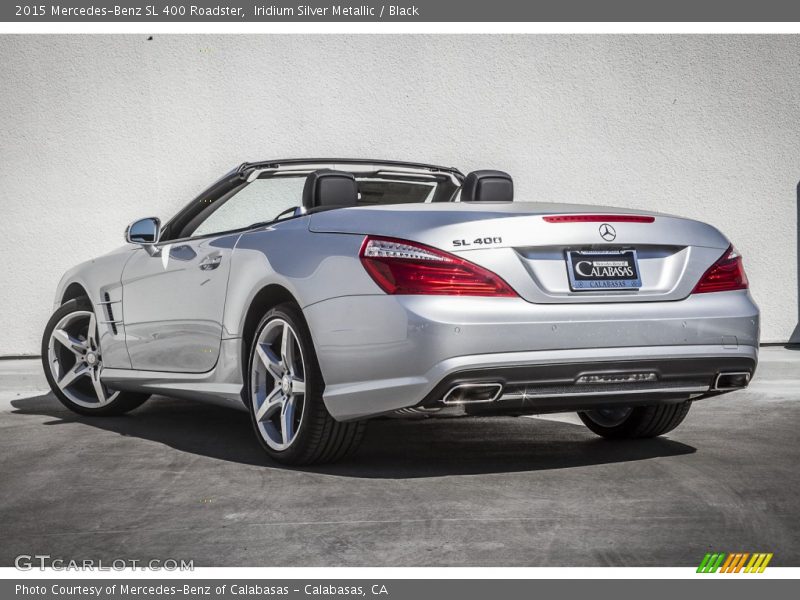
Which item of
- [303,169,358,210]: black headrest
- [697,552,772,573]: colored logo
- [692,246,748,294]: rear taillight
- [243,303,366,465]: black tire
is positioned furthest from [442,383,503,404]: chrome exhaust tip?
[303,169,358,210]: black headrest

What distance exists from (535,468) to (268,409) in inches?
47.9

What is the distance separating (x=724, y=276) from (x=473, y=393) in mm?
1278

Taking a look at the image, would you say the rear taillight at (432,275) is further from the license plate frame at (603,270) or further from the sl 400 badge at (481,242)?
the license plate frame at (603,270)

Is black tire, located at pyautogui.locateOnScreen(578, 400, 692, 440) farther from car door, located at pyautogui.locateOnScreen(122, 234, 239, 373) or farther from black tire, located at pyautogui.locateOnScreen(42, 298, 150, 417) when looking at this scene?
black tire, located at pyautogui.locateOnScreen(42, 298, 150, 417)

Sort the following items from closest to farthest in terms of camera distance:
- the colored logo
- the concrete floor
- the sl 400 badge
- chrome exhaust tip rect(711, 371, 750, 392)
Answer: the colored logo, the concrete floor, the sl 400 badge, chrome exhaust tip rect(711, 371, 750, 392)

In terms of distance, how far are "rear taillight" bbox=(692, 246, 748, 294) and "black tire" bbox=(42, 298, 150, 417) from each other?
3675 mm

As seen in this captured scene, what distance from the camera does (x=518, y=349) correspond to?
439cm

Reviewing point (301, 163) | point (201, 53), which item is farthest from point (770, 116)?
point (301, 163)

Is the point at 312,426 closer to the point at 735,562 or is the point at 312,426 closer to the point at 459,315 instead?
the point at 459,315

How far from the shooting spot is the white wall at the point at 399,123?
10.7 metres

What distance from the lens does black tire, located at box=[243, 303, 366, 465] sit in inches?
190

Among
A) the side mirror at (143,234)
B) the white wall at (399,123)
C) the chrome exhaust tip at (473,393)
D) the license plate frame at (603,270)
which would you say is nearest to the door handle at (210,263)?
the side mirror at (143,234)

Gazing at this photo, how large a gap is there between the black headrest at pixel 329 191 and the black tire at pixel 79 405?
227cm

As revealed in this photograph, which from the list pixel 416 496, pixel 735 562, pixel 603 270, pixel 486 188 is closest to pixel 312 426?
pixel 416 496
